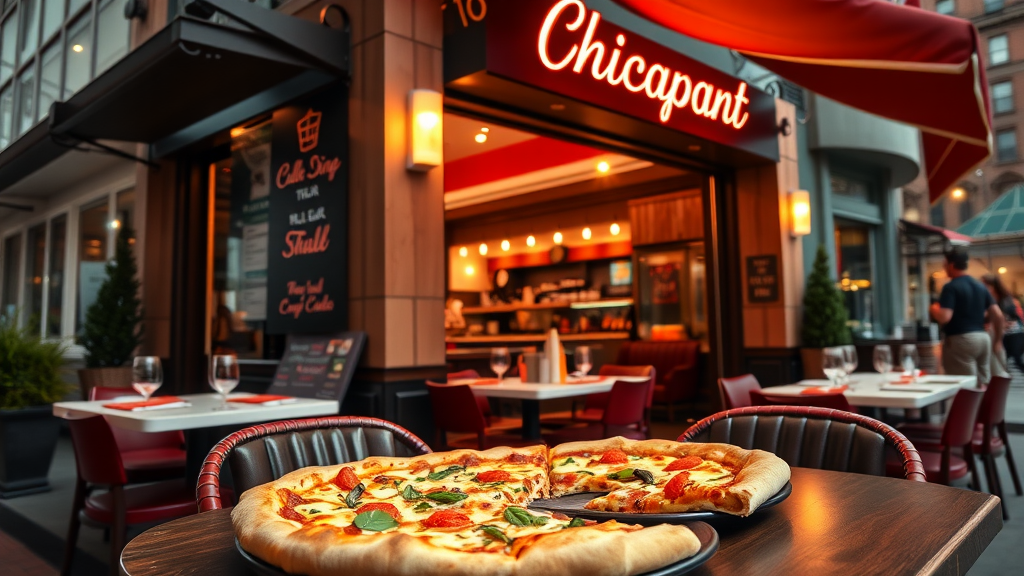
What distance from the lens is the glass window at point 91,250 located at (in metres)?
7.35

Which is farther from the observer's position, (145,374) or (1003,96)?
(1003,96)

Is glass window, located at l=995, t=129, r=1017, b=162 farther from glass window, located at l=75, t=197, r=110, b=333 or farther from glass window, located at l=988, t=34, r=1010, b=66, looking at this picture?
glass window, located at l=75, t=197, r=110, b=333

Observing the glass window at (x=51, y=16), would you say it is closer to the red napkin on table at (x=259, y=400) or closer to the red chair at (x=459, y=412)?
the red napkin on table at (x=259, y=400)

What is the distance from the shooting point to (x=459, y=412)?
13.1 feet

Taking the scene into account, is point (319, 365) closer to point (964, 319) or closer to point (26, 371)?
point (26, 371)

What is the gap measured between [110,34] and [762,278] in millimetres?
7118

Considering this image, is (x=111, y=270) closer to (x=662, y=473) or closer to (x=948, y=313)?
(x=662, y=473)

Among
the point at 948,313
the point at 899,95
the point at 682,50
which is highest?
the point at 682,50

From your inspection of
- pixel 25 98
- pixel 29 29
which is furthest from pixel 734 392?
pixel 29 29

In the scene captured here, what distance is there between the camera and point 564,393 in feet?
13.6

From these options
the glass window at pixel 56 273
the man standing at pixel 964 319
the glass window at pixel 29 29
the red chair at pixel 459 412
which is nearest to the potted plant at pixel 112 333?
the glass window at pixel 56 273

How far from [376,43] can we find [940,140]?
16.4ft

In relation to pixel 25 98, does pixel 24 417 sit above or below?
below

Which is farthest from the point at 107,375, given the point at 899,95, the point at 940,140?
the point at 940,140
